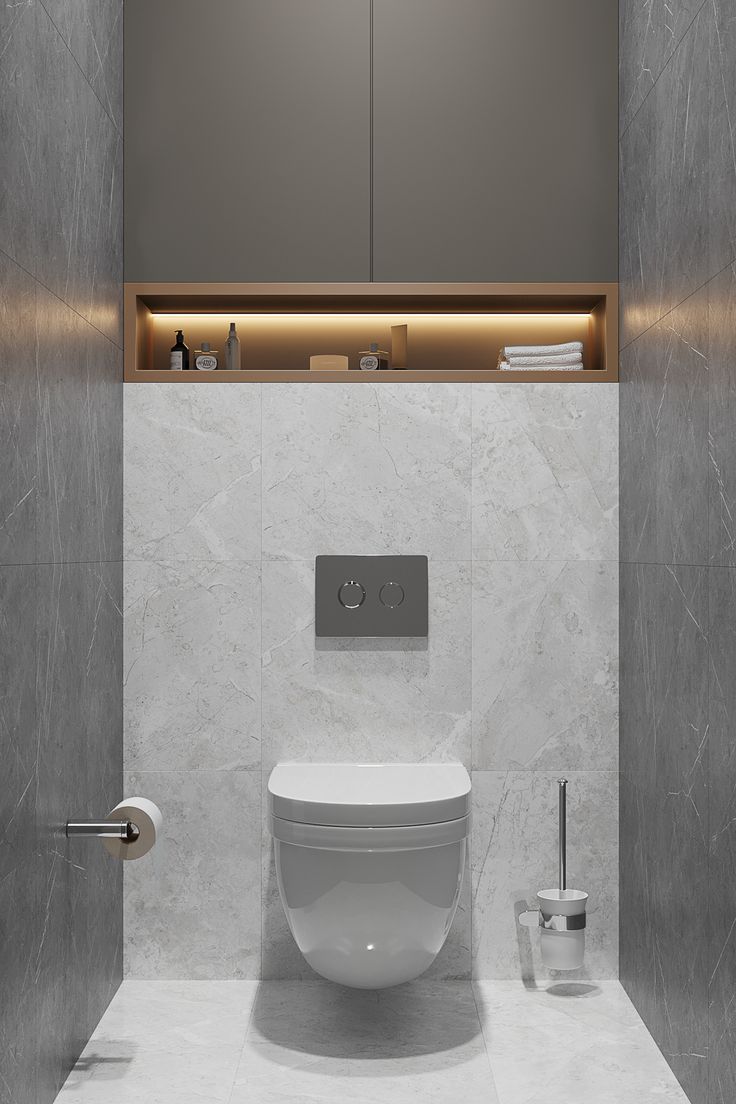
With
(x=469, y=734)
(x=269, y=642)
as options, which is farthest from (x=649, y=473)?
(x=269, y=642)

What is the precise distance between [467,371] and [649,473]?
514 mm

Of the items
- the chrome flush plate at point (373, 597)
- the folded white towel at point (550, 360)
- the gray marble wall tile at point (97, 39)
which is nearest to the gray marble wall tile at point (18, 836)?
the chrome flush plate at point (373, 597)

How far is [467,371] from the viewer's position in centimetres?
250

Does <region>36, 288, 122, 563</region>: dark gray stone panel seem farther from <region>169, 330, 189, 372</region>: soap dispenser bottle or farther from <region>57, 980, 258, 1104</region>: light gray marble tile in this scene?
<region>57, 980, 258, 1104</region>: light gray marble tile

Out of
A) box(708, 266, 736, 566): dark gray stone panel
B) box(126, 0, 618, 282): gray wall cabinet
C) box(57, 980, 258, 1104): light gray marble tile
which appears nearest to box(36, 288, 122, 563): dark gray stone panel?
box(126, 0, 618, 282): gray wall cabinet

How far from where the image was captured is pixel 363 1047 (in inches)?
84.3

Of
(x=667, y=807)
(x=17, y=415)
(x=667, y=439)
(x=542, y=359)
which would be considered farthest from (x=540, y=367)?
(x=17, y=415)

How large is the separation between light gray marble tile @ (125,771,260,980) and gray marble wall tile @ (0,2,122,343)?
1062 millimetres

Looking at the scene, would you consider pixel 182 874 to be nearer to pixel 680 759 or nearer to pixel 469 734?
pixel 469 734

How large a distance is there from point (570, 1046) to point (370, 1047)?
401 mm

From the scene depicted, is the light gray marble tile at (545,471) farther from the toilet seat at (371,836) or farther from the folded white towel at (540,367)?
the toilet seat at (371,836)

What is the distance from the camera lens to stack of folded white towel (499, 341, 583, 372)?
8.21ft

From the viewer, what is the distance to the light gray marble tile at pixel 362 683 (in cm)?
248

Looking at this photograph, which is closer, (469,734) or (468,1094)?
(468,1094)
